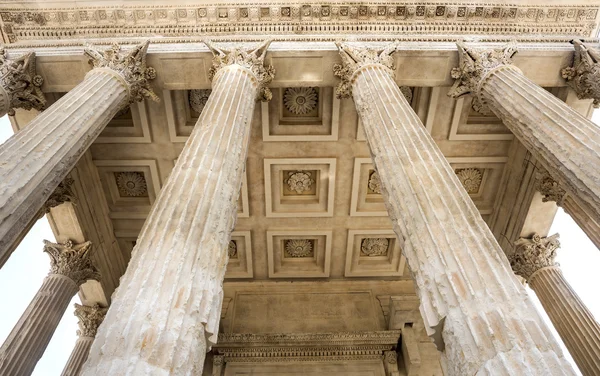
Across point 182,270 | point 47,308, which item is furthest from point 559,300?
point 47,308

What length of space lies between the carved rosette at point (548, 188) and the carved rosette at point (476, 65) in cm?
330

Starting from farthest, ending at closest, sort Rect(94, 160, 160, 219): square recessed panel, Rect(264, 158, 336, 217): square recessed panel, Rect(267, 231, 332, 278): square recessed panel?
Rect(267, 231, 332, 278): square recessed panel
Rect(264, 158, 336, 217): square recessed panel
Rect(94, 160, 160, 219): square recessed panel

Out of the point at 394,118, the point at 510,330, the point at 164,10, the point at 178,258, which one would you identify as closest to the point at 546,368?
the point at 510,330

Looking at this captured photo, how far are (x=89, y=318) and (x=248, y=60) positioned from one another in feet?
29.9

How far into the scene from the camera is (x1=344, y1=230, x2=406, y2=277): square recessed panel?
14211 mm

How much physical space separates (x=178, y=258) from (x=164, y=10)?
8.86 m

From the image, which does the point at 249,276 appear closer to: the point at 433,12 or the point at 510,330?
the point at 433,12

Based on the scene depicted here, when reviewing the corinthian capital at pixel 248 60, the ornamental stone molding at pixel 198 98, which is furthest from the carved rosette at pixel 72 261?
the corinthian capital at pixel 248 60

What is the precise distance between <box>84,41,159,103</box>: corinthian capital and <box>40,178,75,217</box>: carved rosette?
3500mm

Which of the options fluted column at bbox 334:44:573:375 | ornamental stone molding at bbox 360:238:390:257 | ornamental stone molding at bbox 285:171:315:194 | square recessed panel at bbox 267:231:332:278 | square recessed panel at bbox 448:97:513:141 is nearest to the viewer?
fluted column at bbox 334:44:573:375

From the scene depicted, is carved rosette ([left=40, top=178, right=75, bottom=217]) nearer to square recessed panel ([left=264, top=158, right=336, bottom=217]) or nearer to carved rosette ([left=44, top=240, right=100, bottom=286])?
carved rosette ([left=44, top=240, right=100, bottom=286])

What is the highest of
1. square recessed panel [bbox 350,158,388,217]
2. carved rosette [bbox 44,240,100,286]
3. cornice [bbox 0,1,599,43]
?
cornice [bbox 0,1,599,43]

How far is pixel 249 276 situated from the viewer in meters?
14.4

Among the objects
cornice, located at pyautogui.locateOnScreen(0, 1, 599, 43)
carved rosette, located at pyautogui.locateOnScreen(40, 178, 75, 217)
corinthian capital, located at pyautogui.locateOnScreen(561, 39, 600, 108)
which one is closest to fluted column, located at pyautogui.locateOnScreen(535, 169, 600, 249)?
corinthian capital, located at pyautogui.locateOnScreen(561, 39, 600, 108)
